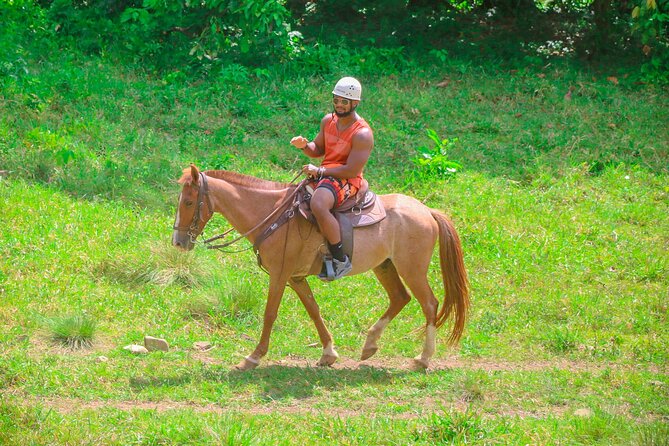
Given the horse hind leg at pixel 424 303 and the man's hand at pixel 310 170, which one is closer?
the man's hand at pixel 310 170

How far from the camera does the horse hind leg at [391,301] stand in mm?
8164

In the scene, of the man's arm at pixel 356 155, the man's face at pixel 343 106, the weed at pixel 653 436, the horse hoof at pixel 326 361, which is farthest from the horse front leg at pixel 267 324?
the weed at pixel 653 436

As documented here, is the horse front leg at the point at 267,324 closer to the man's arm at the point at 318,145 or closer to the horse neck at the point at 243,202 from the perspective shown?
the horse neck at the point at 243,202

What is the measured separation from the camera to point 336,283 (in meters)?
9.81

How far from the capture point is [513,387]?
7461mm

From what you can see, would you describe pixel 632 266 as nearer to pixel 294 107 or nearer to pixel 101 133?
pixel 294 107

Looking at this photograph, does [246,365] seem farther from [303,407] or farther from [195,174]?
[195,174]

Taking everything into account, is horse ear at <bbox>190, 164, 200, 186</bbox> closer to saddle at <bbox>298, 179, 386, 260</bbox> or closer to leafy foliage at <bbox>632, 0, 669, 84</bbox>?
saddle at <bbox>298, 179, 386, 260</bbox>

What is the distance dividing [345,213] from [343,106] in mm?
966

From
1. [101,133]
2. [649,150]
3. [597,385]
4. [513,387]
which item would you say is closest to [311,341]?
[513,387]

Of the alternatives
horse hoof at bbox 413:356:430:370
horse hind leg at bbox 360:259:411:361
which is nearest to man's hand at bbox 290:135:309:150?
horse hind leg at bbox 360:259:411:361

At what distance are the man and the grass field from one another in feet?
4.18

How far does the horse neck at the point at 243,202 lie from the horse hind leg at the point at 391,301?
1.32 meters

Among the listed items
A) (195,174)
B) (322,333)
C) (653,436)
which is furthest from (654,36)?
(653,436)
